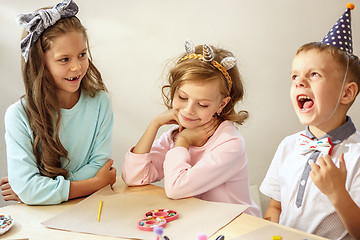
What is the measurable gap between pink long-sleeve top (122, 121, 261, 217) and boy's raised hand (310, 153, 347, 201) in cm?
38

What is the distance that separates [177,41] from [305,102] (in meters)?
1.36

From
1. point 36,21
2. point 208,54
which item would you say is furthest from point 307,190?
point 36,21

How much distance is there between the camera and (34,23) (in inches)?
64.6

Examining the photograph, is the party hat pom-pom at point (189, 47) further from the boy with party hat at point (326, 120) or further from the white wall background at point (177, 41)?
the white wall background at point (177, 41)

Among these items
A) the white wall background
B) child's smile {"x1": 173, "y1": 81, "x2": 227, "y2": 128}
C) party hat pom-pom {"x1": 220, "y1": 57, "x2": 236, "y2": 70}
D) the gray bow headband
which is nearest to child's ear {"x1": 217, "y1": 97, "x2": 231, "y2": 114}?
child's smile {"x1": 173, "y1": 81, "x2": 227, "y2": 128}

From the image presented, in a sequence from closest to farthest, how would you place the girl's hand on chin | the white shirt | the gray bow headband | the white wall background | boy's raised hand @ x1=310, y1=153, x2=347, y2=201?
boy's raised hand @ x1=310, y1=153, x2=347, y2=201 < the white shirt < the gray bow headband < the girl's hand on chin < the white wall background

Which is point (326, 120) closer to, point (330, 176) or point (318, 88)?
point (318, 88)

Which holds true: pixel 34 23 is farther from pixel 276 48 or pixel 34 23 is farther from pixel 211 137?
pixel 276 48

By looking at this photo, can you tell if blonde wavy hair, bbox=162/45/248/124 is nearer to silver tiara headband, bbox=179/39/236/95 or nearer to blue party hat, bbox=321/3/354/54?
silver tiara headband, bbox=179/39/236/95

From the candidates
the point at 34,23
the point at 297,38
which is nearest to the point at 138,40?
the point at 297,38

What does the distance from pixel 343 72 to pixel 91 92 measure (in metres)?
0.93

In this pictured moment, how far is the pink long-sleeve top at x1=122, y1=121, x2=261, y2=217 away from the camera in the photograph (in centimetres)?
152

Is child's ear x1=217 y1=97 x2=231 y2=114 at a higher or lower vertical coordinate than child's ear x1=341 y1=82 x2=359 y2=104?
lower

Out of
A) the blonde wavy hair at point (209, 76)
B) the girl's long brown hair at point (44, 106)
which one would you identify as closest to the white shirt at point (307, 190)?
the blonde wavy hair at point (209, 76)
